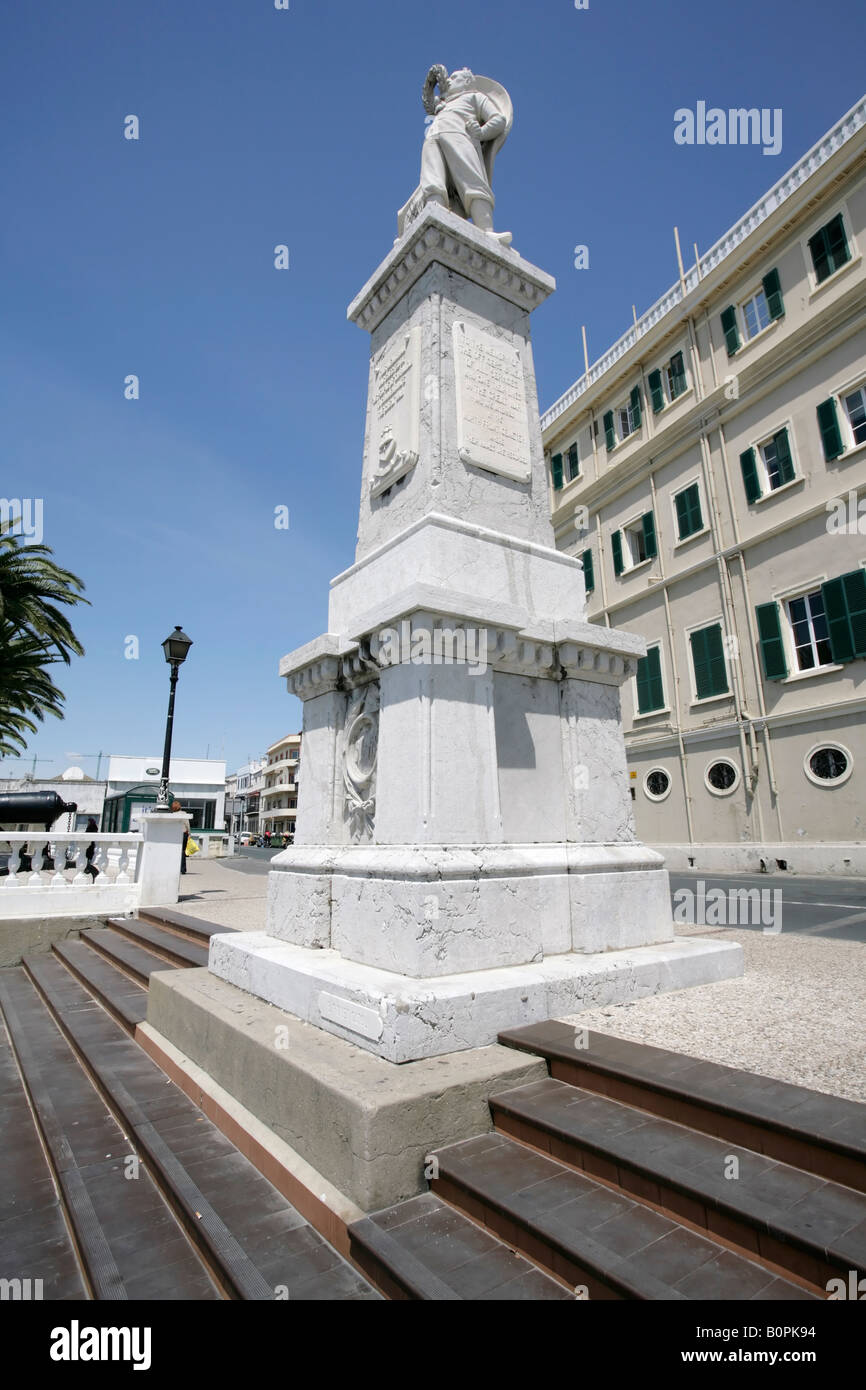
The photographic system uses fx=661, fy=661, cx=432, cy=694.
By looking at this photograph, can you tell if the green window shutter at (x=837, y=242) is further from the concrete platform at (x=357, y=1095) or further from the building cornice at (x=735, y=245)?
the concrete platform at (x=357, y=1095)

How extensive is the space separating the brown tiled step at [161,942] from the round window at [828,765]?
43.7ft

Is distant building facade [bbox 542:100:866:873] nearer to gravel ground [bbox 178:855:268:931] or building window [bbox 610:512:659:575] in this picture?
building window [bbox 610:512:659:575]

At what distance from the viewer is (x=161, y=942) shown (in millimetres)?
7027

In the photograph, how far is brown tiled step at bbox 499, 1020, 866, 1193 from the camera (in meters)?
2.01

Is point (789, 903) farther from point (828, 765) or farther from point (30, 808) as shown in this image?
point (30, 808)

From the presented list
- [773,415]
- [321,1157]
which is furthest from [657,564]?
[321,1157]

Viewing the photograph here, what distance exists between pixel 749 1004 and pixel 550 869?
4.15ft

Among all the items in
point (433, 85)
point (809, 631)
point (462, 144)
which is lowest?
point (809, 631)

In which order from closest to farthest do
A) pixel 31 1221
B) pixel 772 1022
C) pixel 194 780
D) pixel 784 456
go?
pixel 31 1221, pixel 772 1022, pixel 784 456, pixel 194 780

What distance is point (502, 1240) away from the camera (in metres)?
2.11
